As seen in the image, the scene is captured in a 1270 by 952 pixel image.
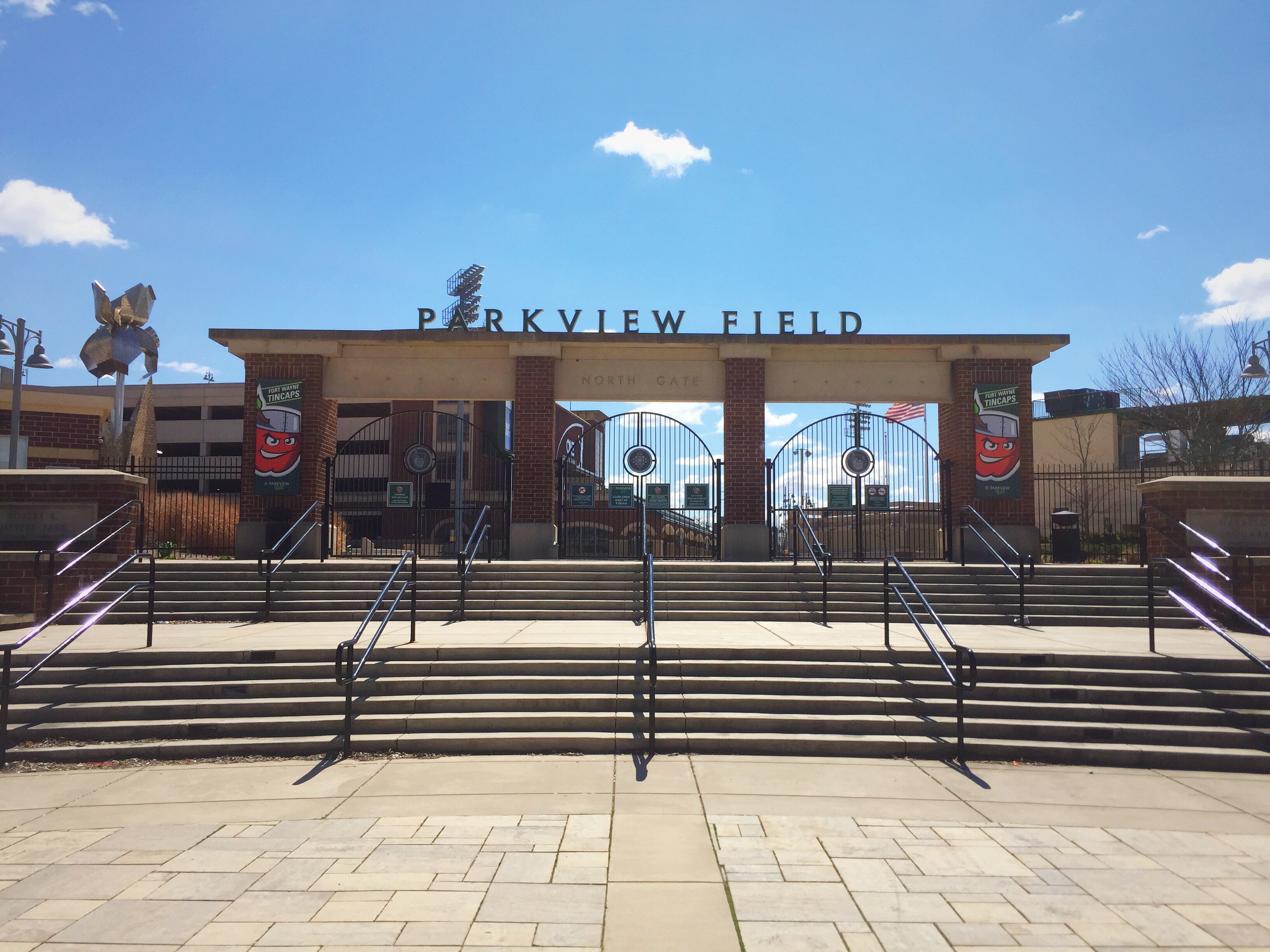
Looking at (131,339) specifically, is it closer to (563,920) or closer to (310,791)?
(310,791)

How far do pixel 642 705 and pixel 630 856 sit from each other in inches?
111

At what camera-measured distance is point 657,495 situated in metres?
17.2

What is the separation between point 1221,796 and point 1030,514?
1159 centimetres

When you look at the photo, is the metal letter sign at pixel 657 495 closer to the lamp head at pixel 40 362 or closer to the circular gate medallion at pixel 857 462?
the circular gate medallion at pixel 857 462

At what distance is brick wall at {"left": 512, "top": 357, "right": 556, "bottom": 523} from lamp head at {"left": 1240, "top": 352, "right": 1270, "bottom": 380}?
17.0 m

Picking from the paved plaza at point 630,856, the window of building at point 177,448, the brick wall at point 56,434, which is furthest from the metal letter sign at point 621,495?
the window of building at point 177,448

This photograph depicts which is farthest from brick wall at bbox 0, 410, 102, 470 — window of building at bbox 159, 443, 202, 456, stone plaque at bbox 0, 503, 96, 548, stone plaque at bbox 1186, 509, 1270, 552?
stone plaque at bbox 1186, 509, 1270, 552

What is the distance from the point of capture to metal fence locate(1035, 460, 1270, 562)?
18.4 m

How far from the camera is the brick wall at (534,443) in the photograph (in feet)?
56.1

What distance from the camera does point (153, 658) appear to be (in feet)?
27.5

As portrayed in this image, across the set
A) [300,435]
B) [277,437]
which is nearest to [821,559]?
[300,435]

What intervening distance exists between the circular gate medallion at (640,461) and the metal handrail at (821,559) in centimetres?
316

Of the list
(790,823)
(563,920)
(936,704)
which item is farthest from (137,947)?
(936,704)

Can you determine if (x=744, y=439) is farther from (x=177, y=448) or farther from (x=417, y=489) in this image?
(x=177, y=448)
